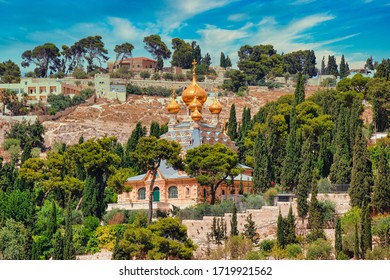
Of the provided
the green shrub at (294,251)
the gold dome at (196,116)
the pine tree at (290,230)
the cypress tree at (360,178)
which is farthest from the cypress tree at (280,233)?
the gold dome at (196,116)

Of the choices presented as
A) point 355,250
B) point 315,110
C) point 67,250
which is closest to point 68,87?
point 315,110

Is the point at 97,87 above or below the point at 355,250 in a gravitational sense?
above

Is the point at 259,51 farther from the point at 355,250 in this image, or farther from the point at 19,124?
the point at 355,250

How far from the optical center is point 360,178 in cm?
3981

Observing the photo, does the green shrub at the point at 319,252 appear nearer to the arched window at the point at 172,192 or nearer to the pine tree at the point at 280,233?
the pine tree at the point at 280,233

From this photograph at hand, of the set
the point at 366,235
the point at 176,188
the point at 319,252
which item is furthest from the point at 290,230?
the point at 176,188

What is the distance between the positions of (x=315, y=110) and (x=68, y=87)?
116 feet

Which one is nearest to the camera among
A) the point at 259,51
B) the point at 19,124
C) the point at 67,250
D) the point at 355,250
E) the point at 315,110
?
the point at 355,250

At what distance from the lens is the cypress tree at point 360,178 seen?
39.8 m

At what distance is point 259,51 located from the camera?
309 feet

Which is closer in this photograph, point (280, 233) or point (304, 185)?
point (280, 233)

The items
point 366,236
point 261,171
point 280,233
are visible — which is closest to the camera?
point 366,236

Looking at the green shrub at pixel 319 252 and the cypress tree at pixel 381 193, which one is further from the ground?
the cypress tree at pixel 381 193

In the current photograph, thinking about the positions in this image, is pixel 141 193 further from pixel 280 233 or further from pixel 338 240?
pixel 338 240
